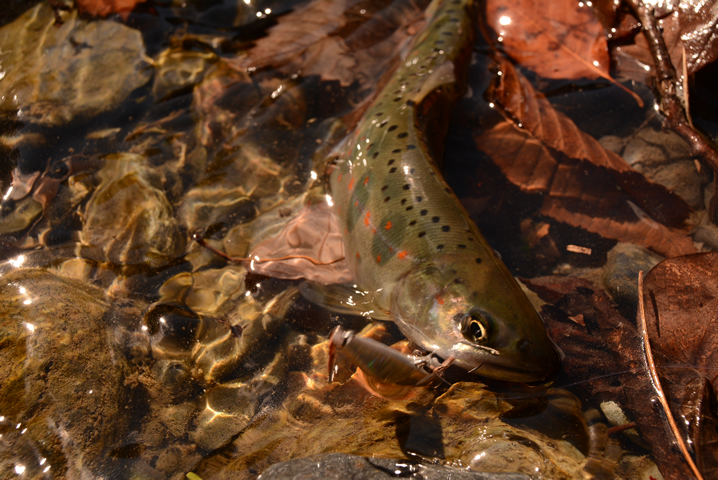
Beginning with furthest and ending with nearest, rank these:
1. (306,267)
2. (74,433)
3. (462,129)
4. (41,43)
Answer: (41,43) < (462,129) < (306,267) < (74,433)

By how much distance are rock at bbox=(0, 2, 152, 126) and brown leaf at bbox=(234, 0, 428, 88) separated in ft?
4.27

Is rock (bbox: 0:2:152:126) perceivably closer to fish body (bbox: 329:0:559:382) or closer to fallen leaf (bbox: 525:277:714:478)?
fish body (bbox: 329:0:559:382)

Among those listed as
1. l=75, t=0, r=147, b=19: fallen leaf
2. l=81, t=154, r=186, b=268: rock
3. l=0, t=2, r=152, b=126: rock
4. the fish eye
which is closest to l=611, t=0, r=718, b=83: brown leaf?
the fish eye

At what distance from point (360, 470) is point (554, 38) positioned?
4.77m

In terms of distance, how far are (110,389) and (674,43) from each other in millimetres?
5690

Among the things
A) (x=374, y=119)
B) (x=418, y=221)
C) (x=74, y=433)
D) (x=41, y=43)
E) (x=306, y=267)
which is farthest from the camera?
(x=41, y=43)

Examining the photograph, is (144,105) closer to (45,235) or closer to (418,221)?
(45,235)

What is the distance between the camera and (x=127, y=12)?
5453mm

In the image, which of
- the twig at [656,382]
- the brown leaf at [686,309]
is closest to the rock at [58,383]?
the twig at [656,382]

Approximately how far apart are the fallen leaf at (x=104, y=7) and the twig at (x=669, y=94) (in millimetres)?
5549

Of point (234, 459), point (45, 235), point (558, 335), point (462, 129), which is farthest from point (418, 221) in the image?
point (45, 235)

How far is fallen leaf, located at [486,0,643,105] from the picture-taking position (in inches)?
195

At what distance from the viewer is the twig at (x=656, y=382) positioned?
266cm

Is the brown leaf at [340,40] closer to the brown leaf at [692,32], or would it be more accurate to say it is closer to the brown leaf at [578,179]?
the brown leaf at [578,179]
